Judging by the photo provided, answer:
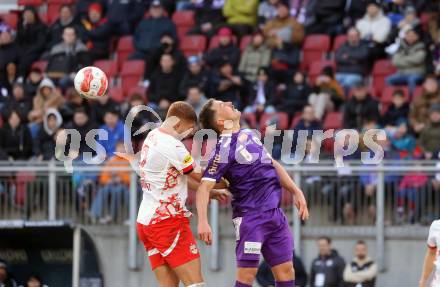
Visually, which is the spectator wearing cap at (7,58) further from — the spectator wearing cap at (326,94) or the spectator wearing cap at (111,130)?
the spectator wearing cap at (326,94)

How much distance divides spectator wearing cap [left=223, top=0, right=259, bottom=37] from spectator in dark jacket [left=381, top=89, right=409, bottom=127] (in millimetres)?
3925

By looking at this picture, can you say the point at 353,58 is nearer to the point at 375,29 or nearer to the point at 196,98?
the point at 375,29

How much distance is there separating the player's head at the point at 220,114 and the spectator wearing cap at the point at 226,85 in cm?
787

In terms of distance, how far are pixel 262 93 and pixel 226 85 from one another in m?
0.60

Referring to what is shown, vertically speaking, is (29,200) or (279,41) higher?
(279,41)

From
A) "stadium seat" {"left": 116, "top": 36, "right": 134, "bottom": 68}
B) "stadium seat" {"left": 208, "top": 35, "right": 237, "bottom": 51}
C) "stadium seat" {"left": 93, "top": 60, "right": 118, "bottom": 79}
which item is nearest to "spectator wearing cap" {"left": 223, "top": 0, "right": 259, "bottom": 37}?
"stadium seat" {"left": 208, "top": 35, "right": 237, "bottom": 51}

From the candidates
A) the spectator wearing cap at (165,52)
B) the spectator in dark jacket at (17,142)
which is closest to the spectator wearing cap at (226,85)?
the spectator wearing cap at (165,52)

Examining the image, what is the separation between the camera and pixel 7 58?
23.4 metres

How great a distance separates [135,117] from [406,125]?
425 cm

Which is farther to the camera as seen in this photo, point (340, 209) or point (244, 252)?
point (340, 209)

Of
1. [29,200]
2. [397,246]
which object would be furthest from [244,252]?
[29,200]

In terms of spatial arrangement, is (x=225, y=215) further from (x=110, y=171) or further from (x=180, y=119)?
(x=180, y=119)

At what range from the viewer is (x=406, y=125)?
18641 mm

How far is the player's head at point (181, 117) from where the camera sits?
1240 cm
